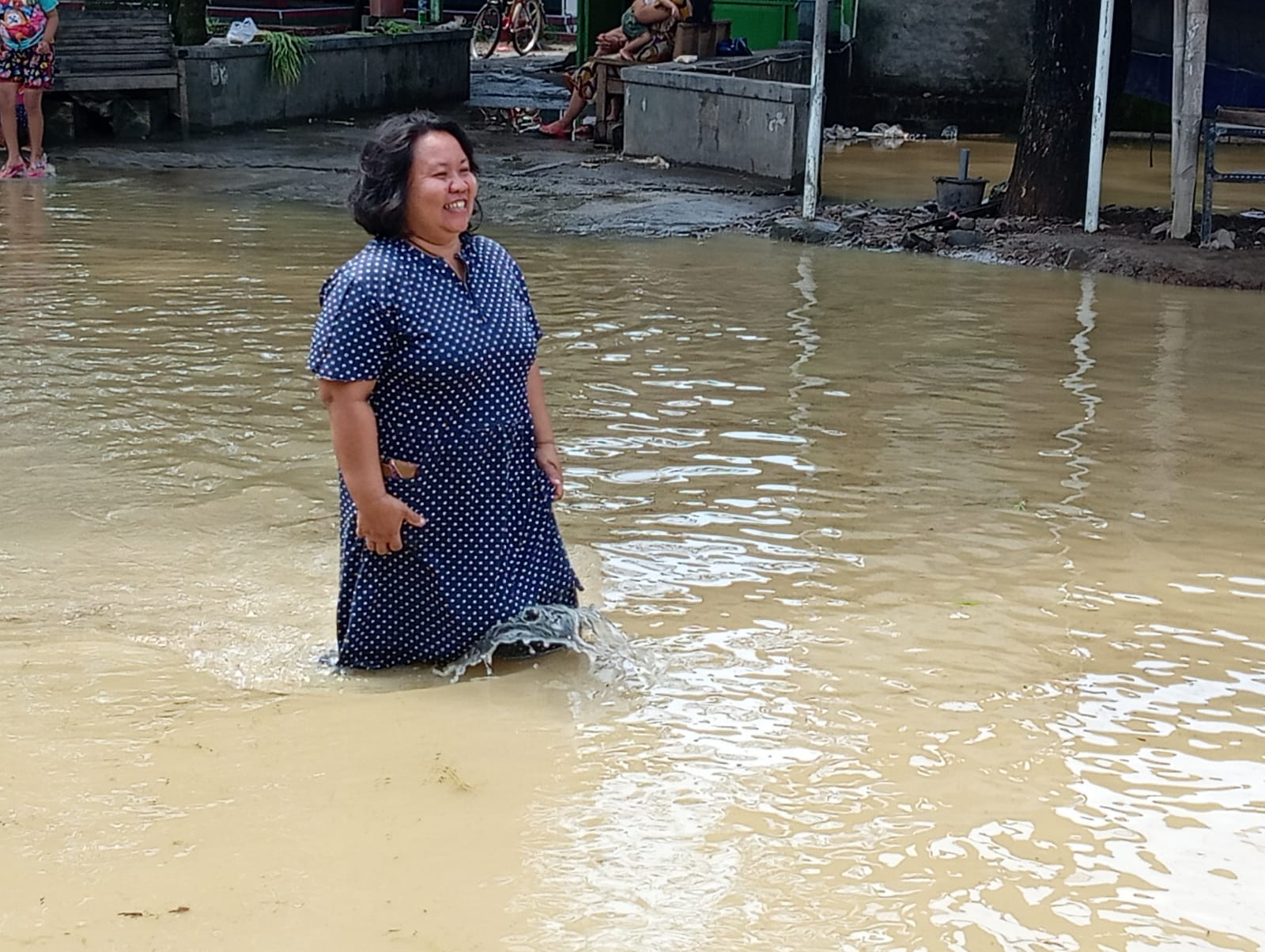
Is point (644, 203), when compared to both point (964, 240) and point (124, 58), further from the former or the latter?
point (124, 58)

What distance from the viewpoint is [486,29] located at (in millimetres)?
29906

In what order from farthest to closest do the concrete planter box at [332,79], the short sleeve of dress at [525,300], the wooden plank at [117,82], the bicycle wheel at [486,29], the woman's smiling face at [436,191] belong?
the bicycle wheel at [486,29]
the concrete planter box at [332,79]
the wooden plank at [117,82]
the short sleeve of dress at [525,300]
the woman's smiling face at [436,191]

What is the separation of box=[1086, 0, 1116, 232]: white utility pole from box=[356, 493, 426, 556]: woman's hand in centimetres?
931

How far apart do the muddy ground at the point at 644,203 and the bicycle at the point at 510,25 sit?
11567 mm

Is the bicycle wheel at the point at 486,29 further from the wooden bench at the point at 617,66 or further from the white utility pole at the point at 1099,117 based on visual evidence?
the white utility pole at the point at 1099,117

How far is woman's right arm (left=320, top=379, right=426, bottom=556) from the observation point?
13.9 ft

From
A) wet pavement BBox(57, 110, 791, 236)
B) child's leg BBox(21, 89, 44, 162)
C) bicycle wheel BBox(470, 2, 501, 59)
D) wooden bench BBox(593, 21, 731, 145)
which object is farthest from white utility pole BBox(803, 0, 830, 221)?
bicycle wheel BBox(470, 2, 501, 59)

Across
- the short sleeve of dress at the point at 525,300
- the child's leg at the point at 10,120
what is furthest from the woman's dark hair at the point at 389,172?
the child's leg at the point at 10,120

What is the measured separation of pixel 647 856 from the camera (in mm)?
3773

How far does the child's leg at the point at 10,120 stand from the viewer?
14125 millimetres

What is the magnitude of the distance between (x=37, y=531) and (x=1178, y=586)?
13.0ft

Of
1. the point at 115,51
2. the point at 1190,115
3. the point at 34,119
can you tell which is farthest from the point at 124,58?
the point at 1190,115

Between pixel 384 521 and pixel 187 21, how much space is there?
51.2 feet

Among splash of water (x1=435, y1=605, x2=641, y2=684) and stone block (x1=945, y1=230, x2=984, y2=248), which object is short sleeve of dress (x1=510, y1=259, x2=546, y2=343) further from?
stone block (x1=945, y1=230, x2=984, y2=248)
